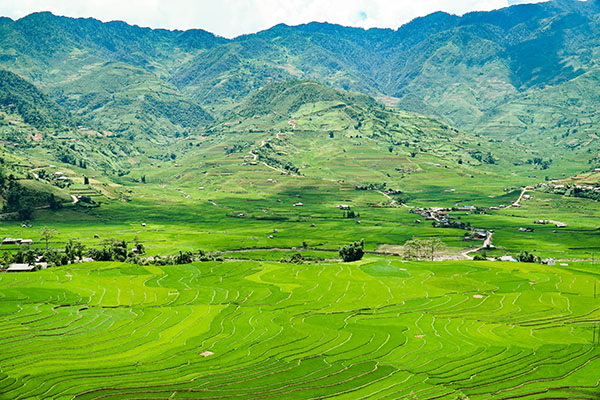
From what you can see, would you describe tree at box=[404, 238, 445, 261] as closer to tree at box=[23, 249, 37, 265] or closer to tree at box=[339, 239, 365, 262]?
tree at box=[339, 239, 365, 262]

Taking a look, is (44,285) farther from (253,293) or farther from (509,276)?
(509,276)

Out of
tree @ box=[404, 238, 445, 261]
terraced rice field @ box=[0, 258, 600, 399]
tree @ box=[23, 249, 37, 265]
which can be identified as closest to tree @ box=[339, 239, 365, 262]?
tree @ box=[404, 238, 445, 261]

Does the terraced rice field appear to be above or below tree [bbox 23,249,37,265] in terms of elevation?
below

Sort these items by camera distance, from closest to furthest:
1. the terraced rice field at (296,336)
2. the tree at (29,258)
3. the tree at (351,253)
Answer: the terraced rice field at (296,336) → the tree at (29,258) → the tree at (351,253)

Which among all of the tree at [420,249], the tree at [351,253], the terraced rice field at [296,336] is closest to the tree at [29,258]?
the terraced rice field at [296,336]

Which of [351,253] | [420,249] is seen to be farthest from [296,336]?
[420,249]

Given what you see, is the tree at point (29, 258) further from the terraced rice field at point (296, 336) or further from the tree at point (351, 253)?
the tree at point (351, 253)

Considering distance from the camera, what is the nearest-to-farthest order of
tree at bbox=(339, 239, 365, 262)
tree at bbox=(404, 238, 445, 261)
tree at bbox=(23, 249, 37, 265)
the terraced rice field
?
the terraced rice field → tree at bbox=(23, 249, 37, 265) → tree at bbox=(339, 239, 365, 262) → tree at bbox=(404, 238, 445, 261)

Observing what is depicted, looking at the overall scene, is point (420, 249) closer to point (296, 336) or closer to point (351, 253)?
point (351, 253)

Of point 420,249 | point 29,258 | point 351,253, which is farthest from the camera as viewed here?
point 420,249
